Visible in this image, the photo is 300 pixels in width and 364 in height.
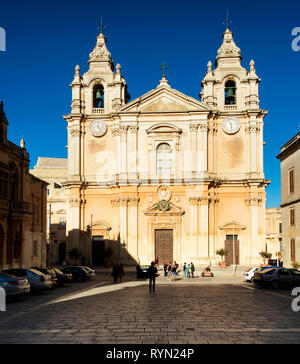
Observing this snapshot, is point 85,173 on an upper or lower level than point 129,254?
upper

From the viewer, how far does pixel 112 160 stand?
45.0 metres

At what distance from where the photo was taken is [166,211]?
4300cm

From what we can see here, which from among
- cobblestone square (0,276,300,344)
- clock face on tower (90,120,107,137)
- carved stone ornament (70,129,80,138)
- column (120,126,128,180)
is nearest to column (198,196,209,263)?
column (120,126,128,180)

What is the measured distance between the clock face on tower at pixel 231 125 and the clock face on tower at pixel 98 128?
1214cm

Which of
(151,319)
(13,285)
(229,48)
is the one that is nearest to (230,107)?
(229,48)

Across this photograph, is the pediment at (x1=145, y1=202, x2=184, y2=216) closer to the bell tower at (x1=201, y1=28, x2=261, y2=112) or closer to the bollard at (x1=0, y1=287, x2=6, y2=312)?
the bell tower at (x1=201, y1=28, x2=261, y2=112)

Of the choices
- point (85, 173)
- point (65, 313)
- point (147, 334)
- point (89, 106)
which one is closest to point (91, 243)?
point (85, 173)

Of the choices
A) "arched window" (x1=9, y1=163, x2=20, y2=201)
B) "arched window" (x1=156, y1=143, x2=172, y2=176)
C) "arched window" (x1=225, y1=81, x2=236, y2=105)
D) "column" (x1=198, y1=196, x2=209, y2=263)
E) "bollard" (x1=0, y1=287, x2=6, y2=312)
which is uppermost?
"arched window" (x1=225, y1=81, x2=236, y2=105)

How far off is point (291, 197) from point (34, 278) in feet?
65.2

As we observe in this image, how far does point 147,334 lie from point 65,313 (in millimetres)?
4766

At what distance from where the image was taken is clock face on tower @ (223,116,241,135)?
146 feet

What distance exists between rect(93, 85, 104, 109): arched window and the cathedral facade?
0.97 meters

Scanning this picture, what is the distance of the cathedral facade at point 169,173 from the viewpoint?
140 ft
